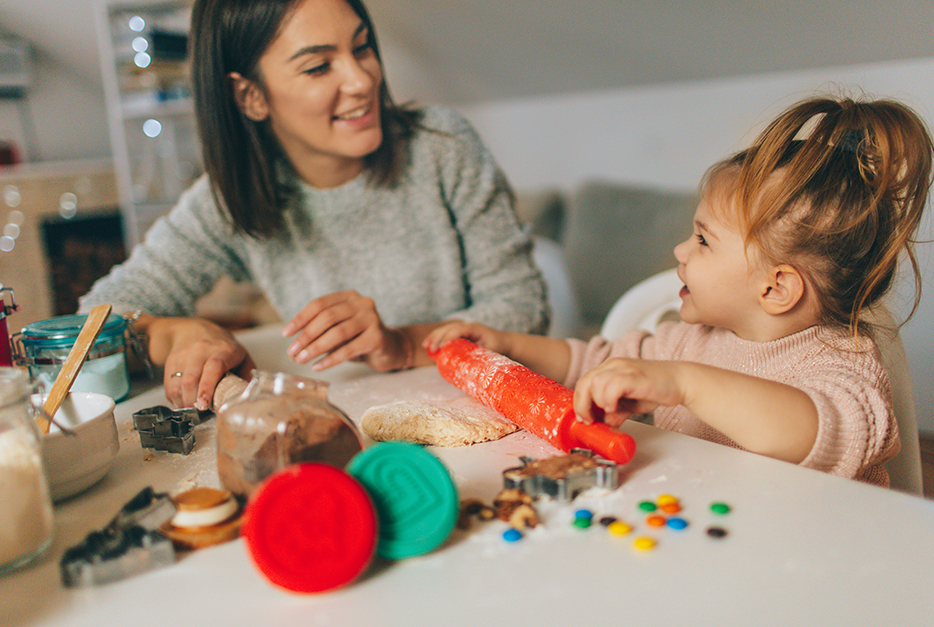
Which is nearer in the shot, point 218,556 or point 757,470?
point 218,556

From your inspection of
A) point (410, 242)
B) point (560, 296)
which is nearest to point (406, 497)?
point (410, 242)

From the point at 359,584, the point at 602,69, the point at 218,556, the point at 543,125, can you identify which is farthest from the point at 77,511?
the point at 543,125

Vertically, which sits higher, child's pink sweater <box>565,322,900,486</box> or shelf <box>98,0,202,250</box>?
shelf <box>98,0,202,250</box>

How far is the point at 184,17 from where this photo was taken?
3.06m

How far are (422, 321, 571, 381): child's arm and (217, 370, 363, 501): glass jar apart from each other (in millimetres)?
447

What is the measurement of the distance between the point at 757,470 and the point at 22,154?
159 inches

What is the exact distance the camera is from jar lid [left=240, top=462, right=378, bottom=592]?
0.43m

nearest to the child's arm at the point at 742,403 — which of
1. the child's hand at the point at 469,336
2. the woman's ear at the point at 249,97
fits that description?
the child's hand at the point at 469,336

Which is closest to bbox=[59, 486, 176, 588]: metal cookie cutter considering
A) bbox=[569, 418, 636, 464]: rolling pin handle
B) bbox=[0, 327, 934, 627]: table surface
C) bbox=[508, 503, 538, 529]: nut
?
bbox=[0, 327, 934, 627]: table surface

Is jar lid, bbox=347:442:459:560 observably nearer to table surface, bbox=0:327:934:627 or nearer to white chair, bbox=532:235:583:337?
table surface, bbox=0:327:934:627

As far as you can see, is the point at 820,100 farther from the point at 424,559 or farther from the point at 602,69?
the point at 602,69

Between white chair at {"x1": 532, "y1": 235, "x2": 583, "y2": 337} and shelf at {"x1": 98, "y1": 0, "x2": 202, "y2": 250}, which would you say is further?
shelf at {"x1": 98, "y1": 0, "x2": 202, "y2": 250}

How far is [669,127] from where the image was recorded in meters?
2.41

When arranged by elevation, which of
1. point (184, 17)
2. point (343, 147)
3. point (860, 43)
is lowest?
point (343, 147)
